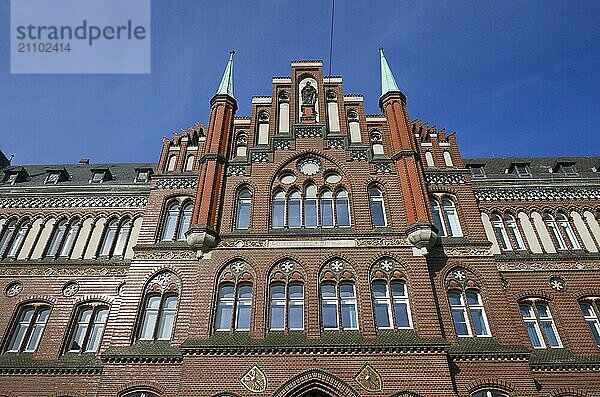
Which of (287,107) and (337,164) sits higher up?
(287,107)

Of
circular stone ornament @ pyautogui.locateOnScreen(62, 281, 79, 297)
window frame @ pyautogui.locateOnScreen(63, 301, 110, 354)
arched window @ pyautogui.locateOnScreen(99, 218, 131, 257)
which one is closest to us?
window frame @ pyautogui.locateOnScreen(63, 301, 110, 354)

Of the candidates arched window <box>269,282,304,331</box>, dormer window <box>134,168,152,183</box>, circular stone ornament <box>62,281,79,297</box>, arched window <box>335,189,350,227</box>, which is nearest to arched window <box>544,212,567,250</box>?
arched window <box>335,189,350,227</box>

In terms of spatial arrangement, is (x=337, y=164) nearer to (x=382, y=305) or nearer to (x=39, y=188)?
(x=382, y=305)

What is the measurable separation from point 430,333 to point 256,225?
7.59 m

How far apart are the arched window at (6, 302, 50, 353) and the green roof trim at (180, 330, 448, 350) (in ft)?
25.8

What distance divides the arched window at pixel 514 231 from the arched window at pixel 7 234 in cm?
2304

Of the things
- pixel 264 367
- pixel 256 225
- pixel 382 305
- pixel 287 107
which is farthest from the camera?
pixel 287 107

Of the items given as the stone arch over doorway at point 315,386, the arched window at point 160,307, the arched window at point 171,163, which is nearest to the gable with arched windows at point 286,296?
the stone arch over doorway at point 315,386

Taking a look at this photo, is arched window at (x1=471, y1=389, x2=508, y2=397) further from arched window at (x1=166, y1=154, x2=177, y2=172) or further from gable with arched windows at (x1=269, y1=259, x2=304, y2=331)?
arched window at (x1=166, y1=154, x2=177, y2=172)

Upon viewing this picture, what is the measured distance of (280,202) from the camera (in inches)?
784

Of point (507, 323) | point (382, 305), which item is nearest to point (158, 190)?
point (382, 305)

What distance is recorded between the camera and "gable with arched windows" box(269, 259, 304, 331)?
54.3 feet

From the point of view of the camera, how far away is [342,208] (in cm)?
1956

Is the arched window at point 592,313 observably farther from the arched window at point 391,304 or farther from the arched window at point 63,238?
the arched window at point 63,238
